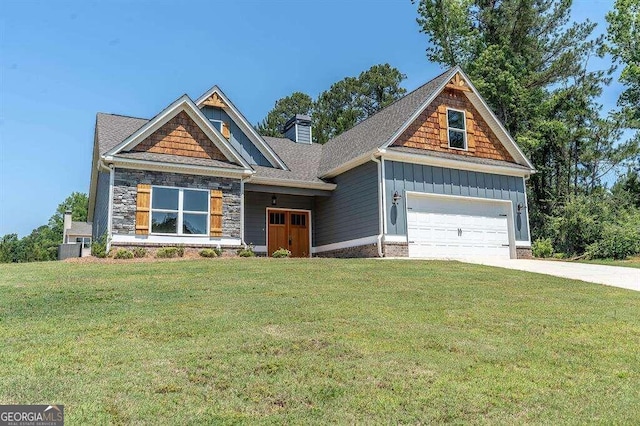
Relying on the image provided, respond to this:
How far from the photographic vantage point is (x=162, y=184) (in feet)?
49.3

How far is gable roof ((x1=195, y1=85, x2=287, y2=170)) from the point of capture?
18250 millimetres

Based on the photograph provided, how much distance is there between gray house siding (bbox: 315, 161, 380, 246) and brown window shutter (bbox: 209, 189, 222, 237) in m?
4.35

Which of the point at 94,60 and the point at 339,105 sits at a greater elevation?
the point at 339,105

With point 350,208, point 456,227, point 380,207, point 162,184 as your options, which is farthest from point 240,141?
point 456,227

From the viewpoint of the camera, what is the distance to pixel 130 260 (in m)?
13.1

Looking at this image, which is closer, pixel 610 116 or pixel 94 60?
pixel 94 60

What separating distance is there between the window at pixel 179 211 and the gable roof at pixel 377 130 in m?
4.97

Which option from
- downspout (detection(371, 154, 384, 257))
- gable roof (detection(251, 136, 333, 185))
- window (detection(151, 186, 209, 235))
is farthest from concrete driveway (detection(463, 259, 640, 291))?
window (detection(151, 186, 209, 235))

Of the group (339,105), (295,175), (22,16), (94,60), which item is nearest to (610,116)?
(295,175)

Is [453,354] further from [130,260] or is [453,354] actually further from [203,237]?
[203,237]

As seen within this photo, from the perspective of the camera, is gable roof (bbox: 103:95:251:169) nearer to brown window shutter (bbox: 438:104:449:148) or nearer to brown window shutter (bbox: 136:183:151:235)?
brown window shutter (bbox: 136:183:151:235)

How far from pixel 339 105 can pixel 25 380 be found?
39.2 m

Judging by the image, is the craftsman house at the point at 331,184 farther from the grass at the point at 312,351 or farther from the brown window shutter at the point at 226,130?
the grass at the point at 312,351

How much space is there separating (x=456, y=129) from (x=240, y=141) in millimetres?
7665
